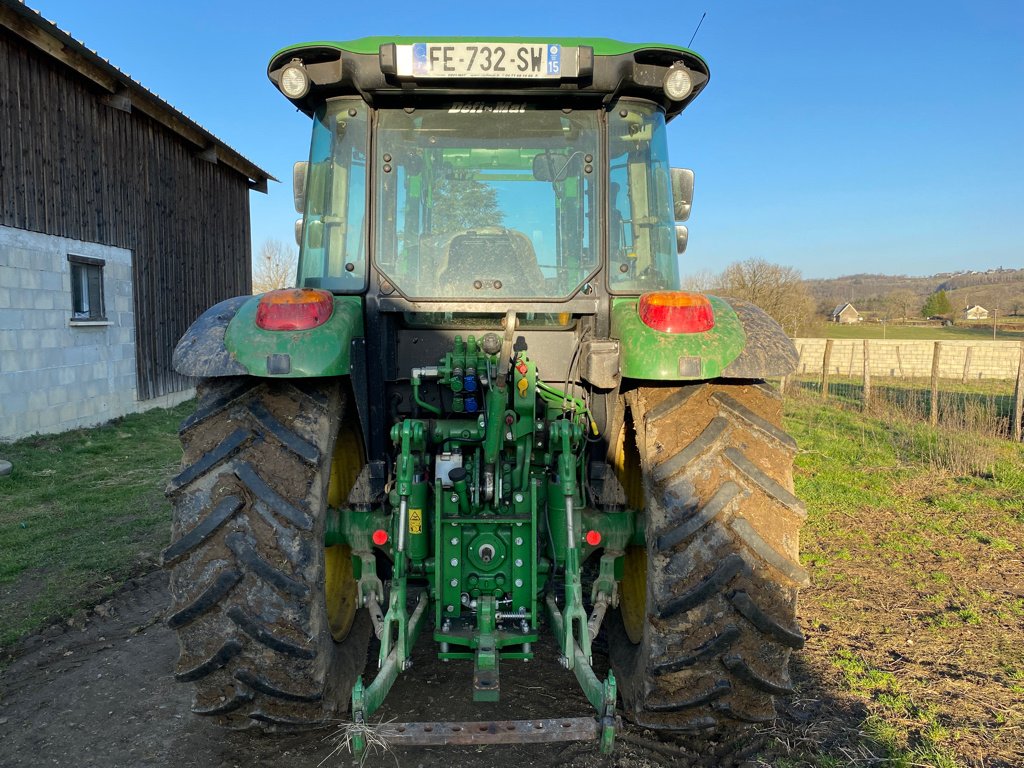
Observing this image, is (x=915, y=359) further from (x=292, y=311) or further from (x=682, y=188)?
(x=292, y=311)

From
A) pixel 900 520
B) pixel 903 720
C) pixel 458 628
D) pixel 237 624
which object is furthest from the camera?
pixel 900 520

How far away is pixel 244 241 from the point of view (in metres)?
17.9

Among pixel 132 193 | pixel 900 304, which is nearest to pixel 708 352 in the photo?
pixel 132 193

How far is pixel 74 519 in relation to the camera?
6.27 m

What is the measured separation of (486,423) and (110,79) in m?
11.5

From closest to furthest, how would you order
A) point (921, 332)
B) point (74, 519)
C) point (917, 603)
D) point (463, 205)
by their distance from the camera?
point (463, 205)
point (917, 603)
point (74, 519)
point (921, 332)

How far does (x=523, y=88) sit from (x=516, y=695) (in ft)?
8.33

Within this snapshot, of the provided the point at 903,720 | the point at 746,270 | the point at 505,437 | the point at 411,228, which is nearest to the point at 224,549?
the point at 505,437

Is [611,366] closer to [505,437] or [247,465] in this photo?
[505,437]

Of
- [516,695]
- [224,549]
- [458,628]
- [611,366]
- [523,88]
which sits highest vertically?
[523,88]

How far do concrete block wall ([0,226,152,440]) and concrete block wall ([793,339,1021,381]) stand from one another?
17.0m

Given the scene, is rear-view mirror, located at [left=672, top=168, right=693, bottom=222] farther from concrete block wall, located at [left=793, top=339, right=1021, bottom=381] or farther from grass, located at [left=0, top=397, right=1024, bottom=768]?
concrete block wall, located at [left=793, top=339, right=1021, bottom=381]

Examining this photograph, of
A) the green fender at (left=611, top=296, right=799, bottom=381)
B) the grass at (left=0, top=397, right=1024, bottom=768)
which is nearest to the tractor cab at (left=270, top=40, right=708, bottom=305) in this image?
the green fender at (left=611, top=296, right=799, bottom=381)

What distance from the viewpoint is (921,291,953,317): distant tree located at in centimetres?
4266
